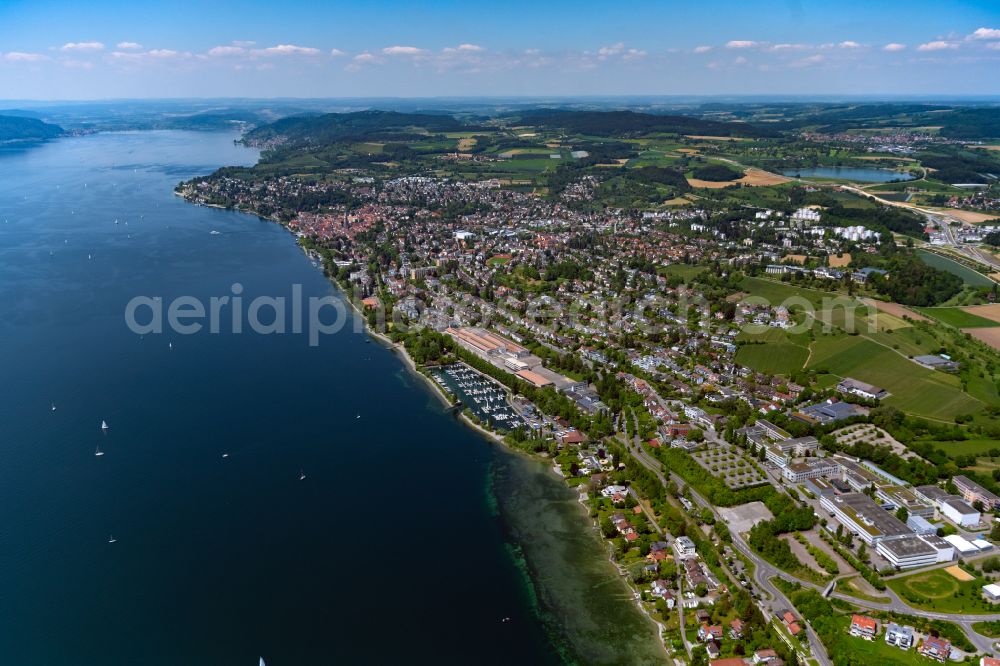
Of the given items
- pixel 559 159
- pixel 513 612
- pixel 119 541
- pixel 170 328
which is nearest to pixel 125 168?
pixel 559 159

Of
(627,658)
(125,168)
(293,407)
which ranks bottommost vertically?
(627,658)

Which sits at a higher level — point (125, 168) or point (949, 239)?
point (125, 168)

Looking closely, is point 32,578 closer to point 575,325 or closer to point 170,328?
point 170,328

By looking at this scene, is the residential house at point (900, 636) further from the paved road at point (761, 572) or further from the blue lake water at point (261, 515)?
the blue lake water at point (261, 515)

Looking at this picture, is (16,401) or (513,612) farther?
(16,401)

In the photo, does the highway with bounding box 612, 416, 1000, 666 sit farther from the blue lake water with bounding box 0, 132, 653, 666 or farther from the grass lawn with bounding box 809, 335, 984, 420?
the grass lawn with bounding box 809, 335, 984, 420

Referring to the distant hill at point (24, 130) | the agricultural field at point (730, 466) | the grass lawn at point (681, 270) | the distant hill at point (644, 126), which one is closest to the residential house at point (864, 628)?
the agricultural field at point (730, 466)

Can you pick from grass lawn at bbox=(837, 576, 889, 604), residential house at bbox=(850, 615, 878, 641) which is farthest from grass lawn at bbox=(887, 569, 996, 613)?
residential house at bbox=(850, 615, 878, 641)
